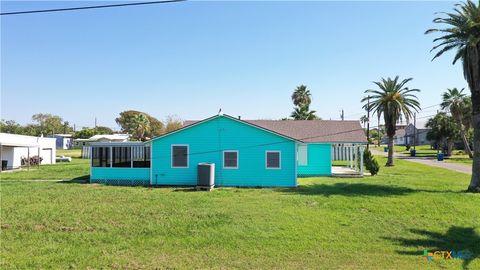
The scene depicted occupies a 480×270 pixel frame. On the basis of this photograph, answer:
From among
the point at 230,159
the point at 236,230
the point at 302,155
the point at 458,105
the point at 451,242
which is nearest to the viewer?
the point at 451,242

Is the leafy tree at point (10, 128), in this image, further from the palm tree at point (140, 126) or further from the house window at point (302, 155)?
the house window at point (302, 155)

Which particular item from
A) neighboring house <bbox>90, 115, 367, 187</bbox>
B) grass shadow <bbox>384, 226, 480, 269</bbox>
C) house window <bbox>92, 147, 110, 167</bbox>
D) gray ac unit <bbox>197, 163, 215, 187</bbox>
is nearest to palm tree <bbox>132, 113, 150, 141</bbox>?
house window <bbox>92, 147, 110, 167</bbox>

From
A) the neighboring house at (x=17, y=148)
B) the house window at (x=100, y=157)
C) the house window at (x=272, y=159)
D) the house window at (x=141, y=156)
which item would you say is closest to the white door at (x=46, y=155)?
the neighboring house at (x=17, y=148)

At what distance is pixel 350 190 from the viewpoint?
1808 cm

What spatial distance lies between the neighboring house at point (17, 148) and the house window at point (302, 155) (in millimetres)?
23607

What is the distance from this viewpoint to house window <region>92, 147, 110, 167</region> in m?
22.3

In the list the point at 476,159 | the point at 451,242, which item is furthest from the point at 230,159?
the point at 451,242

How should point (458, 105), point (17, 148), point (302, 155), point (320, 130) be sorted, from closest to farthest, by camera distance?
point (302, 155) → point (320, 130) → point (17, 148) → point (458, 105)

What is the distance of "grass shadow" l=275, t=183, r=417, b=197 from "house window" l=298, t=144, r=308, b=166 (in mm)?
6896

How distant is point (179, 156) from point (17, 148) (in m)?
23.5

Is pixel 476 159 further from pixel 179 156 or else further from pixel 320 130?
pixel 179 156

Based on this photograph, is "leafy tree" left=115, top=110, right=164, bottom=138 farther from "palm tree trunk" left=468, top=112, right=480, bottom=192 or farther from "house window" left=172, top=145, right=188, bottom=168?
"palm tree trunk" left=468, top=112, right=480, bottom=192

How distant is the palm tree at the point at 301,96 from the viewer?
63.2 meters

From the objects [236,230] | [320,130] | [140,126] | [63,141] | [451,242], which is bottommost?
[451,242]
